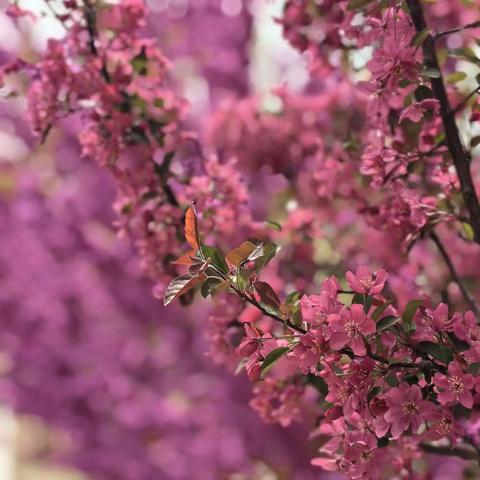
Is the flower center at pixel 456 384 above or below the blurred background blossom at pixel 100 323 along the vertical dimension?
below

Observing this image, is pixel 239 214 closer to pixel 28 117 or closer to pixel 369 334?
pixel 28 117

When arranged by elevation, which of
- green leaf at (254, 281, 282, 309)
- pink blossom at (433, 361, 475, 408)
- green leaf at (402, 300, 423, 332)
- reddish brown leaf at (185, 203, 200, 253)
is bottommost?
pink blossom at (433, 361, 475, 408)

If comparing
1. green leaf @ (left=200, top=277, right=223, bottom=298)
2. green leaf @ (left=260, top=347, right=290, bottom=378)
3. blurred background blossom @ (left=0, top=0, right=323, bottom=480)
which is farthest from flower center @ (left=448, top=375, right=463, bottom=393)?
blurred background blossom @ (left=0, top=0, right=323, bottom=480)

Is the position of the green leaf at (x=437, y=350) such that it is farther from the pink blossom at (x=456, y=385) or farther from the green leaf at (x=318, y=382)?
the green leaf at (x=318, y=382)

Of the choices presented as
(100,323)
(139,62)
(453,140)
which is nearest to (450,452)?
(453,140)

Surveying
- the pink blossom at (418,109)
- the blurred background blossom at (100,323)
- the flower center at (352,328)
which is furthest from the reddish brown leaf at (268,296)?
the blurred background blossom at (100,323)

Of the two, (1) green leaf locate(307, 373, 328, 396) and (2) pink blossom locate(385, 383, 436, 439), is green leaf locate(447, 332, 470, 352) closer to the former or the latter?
(2) pink blossom locate(385, 383, 436, 439)

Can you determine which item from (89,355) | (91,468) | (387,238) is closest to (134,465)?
(91,468)
